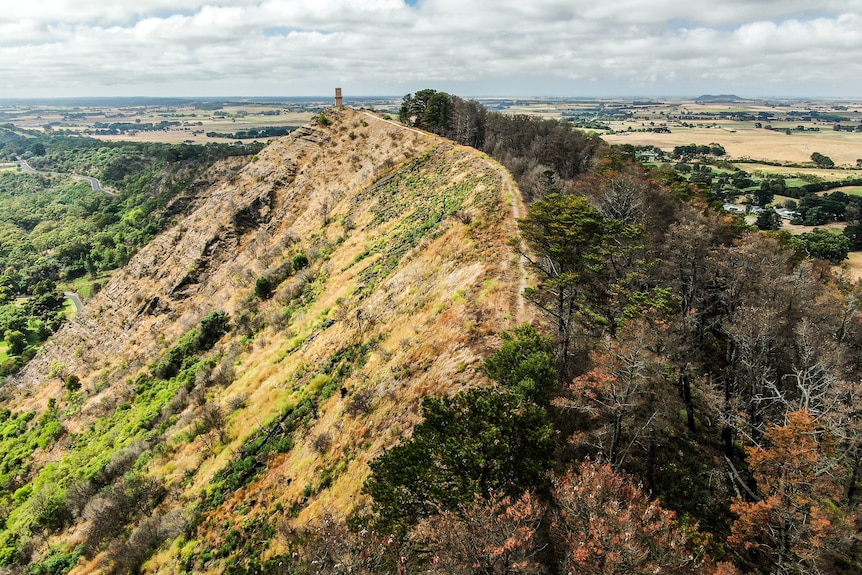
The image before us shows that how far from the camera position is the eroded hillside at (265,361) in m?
23.5

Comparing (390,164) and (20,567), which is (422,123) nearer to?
(390,164)

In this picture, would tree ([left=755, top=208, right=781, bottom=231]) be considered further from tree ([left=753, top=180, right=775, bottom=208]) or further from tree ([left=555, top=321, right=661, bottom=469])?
tree ([left=555, top=321, right=661, bottom=469])

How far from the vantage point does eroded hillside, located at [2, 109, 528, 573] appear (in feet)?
77.0

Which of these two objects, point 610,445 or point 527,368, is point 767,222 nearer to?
point 610,445

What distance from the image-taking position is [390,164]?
213ft

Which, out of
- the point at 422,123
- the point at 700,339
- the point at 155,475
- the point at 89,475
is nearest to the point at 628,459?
the point at 700,339

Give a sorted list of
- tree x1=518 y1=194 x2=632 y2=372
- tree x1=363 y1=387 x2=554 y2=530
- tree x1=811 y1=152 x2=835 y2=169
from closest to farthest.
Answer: tree x1=363 y1=387 x2=554 y2=530 → tree x1=518 y1=194 x2=632 y2=372 → tree x1=811 y1=152 x2=835 y2=169

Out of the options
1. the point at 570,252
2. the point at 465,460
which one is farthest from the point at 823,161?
the point at 465,460

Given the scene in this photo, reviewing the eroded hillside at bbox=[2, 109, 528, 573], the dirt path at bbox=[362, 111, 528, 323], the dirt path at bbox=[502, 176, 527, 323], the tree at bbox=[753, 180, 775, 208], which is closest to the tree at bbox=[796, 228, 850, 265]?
the tree at bbox=[753, 180, 775, 208]

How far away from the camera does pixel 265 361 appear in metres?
36.7

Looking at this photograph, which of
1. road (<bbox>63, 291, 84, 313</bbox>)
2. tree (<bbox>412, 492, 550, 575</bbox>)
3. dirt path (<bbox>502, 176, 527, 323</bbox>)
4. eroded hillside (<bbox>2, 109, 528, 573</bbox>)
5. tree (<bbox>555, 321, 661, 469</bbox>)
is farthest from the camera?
road (<bbox>63, 291, 84, 313</bbox>)

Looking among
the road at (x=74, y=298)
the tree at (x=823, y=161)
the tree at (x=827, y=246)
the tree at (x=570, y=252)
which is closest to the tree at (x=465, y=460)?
the tree at (x=570, y=252)

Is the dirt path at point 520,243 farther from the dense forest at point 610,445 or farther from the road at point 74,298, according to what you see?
the road at point 74,298

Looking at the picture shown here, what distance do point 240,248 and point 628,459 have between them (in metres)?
59.8
